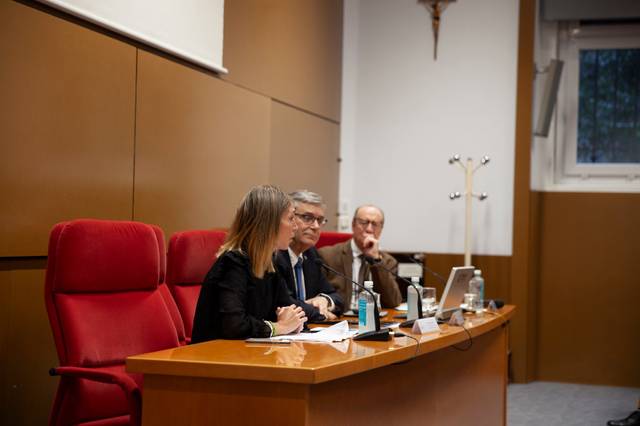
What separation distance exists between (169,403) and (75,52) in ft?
6.16

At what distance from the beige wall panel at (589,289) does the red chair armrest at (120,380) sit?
4.59 metres

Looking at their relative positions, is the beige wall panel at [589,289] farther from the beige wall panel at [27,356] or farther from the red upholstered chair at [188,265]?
the beige wall panel at [27,356]

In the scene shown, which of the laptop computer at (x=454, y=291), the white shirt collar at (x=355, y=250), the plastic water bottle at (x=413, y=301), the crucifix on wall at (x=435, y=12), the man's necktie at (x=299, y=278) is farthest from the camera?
the crucifix on wall at (x=435, y=12)

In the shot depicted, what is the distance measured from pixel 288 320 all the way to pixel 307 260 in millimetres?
1269

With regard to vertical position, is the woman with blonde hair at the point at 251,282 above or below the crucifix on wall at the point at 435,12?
below

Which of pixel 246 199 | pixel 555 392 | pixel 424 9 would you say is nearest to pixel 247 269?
pixel 246 199

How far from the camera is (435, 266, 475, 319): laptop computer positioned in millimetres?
3516

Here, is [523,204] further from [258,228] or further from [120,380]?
[120,380]

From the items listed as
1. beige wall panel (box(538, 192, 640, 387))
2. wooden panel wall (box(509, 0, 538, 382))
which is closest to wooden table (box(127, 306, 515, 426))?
wooden panel wall (box(509, 0, 538, 382))

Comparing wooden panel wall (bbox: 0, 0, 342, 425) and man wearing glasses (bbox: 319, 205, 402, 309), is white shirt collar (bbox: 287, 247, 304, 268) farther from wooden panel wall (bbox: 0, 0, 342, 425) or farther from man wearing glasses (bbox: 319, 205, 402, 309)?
wooden panel wall (bbox: 0, 0, 342, 425)

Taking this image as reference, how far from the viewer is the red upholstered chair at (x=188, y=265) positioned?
3385 mm

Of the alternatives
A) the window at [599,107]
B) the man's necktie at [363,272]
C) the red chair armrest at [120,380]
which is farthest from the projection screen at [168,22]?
the window at [599,107]

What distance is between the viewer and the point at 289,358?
221cm

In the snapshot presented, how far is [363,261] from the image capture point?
4.37m
